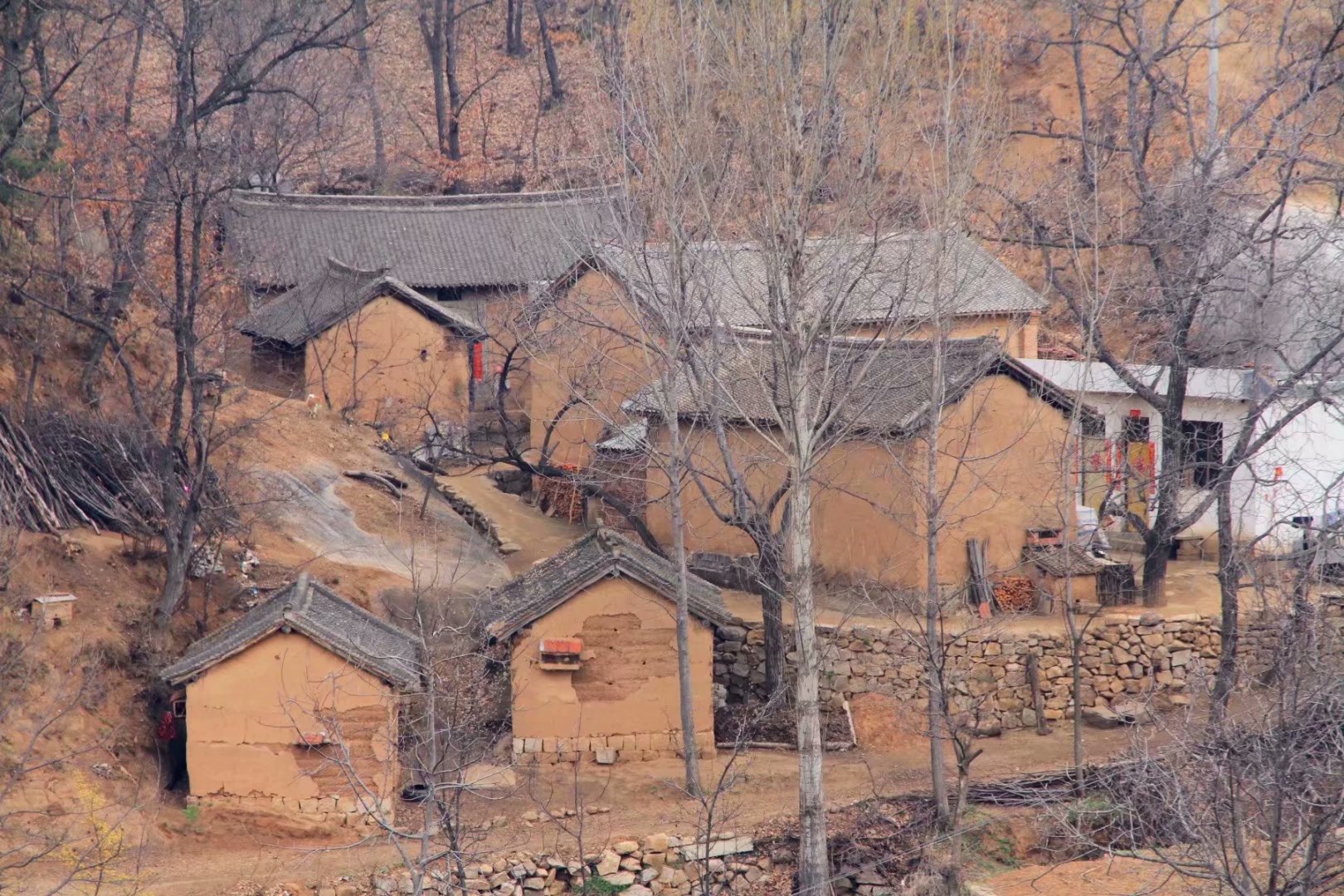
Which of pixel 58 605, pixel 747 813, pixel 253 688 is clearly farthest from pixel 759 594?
pixel 58 605

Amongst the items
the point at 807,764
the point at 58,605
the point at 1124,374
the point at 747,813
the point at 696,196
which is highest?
the point at 696,196

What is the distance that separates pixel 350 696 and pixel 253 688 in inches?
40.8

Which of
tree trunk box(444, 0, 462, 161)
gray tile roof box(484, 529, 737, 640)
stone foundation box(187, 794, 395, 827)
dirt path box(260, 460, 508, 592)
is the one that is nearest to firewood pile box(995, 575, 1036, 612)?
gray tile roof box(484, 529, 737, 640)

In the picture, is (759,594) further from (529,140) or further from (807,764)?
(529,140)

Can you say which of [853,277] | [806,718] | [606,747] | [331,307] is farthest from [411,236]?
[806,718]

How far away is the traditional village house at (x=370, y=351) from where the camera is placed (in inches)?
1184

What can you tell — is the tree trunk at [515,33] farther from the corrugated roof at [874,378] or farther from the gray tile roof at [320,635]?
the gray tile roof at [320,635]

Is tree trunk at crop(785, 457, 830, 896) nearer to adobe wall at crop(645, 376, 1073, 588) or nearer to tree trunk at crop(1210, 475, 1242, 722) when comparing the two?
adobe wall at crop(645, 376, 1073, 588)

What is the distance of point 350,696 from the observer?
15.5 metres

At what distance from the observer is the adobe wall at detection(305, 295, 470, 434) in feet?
98.5

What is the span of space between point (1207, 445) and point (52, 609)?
1574 cm

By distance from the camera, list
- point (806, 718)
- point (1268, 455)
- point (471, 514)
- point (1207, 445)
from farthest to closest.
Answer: point (471, 514)
point (1268, 455)
point (1207, 445)
point (806, 718)

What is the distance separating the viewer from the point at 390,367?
100 feet

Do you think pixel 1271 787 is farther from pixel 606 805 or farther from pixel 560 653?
pixel 560 653
